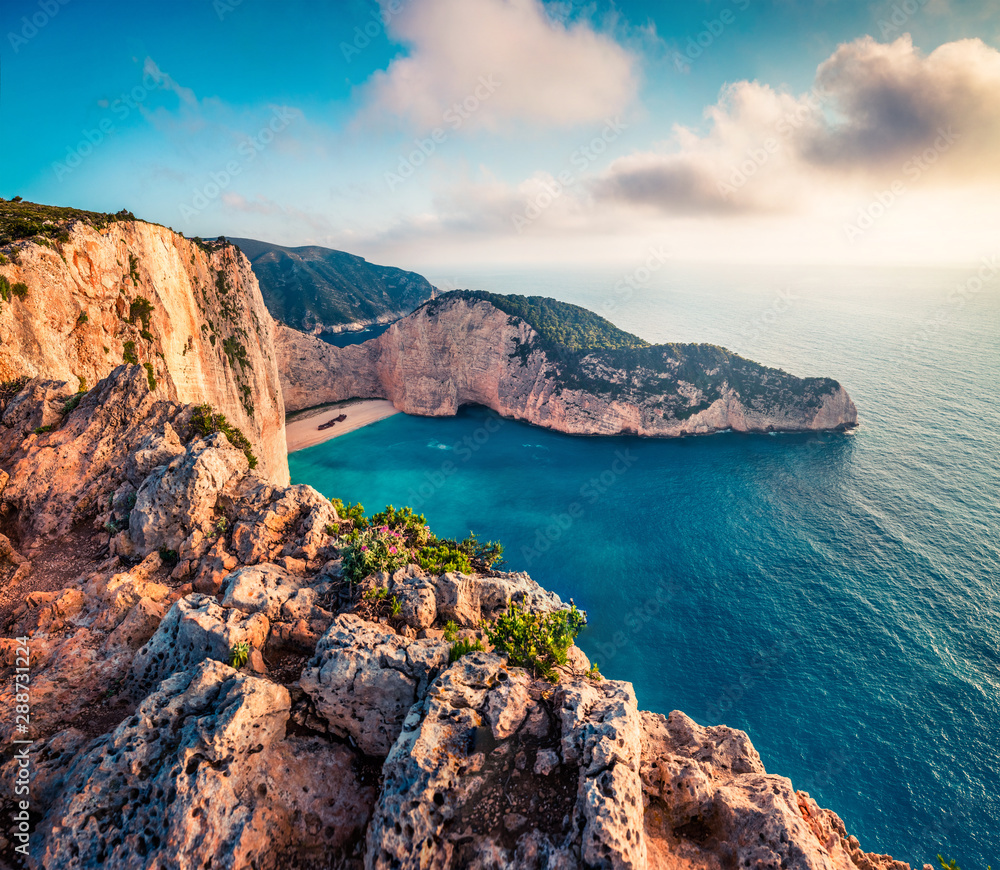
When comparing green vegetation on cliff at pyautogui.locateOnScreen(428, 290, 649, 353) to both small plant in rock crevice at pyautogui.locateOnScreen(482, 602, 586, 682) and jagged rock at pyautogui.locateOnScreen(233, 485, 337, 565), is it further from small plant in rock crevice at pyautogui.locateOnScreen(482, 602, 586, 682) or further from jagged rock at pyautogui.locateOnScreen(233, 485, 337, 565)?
small plant in rock crevice at pyautogui.locateOnScreen(482, 602, 586, 682)

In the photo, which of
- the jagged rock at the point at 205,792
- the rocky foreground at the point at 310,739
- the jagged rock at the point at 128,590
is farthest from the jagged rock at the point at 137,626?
the jagged rock at the point at 205,792

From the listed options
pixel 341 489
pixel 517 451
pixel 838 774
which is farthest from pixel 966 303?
pixel 341 489

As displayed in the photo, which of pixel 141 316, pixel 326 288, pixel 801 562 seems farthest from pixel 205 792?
pixel 326 288

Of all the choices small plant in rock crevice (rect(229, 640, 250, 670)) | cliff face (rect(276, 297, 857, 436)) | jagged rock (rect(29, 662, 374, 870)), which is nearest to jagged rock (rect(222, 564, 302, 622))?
small plant in rock crevice (rect(229, 640, 250, 670))

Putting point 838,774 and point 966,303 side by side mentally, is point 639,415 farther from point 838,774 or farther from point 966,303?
point 966,303

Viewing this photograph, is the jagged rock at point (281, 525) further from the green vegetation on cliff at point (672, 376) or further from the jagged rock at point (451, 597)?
the green vegetation on cliff at point (672, 376)

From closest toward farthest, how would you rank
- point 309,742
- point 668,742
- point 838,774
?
point 309,742 < point 668,742 < point 838,774
